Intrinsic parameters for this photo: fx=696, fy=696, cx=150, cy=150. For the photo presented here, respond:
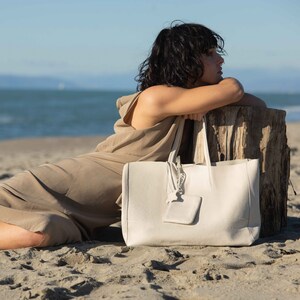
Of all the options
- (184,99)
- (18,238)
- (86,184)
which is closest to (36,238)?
(18,238)

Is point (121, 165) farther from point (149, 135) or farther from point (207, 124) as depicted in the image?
point (207, 124)

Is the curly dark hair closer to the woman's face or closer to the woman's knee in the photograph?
the woman's face

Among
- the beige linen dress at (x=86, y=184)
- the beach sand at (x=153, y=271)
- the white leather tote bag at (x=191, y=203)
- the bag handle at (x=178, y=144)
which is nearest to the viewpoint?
the beach sand at (x=153, y=271)

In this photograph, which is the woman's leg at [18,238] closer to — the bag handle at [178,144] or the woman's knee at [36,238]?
the woman's knee at [36,238]

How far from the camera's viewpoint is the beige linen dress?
4.35m

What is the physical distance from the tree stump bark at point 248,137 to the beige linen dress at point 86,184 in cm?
24

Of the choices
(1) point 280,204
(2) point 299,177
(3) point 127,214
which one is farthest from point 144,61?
(2) point 299,177

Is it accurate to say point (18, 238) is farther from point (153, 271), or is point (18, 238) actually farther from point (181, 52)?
point (181, 52)

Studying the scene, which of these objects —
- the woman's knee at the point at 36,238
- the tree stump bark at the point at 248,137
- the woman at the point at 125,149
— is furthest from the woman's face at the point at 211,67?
the woman's knee at the point at 36,238

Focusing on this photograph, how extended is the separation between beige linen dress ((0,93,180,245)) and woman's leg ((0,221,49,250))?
0.21 feet

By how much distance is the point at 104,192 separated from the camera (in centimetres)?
442

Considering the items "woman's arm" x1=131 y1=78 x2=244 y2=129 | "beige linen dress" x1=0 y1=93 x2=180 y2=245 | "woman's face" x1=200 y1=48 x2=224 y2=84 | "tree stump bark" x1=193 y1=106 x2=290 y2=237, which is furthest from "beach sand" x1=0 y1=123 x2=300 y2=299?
"woman's face" x1=200 y1=48 x2=224 y2=84

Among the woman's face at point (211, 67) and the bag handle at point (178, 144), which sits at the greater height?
the woman's face at point (211, 67)

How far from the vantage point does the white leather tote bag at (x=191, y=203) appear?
13.5 ft
